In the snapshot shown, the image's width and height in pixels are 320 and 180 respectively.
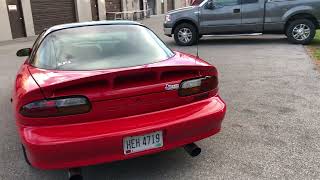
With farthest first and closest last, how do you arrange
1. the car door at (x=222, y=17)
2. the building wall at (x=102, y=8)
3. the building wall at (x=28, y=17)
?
1. the building wall at (x=102, y=8)
2. the building wall at (x=28, y=17)
3. the car door at (x=222, y=17)

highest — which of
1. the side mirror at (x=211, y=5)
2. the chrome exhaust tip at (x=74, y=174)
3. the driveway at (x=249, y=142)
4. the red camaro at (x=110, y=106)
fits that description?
the side mirror at (x=211, y=5)

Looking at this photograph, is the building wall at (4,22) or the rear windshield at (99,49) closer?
the rear windshield at (99,49)

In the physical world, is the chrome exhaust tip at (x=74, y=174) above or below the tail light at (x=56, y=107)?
below

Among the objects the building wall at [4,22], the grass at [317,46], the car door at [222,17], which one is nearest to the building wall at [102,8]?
the building wall at [4,22]

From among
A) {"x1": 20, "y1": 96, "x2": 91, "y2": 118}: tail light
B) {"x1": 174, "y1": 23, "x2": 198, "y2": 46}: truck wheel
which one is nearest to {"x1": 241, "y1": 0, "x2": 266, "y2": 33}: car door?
{"x1": 174, "y1": 23, "x2": 198, "y2": 46}: truck wheel

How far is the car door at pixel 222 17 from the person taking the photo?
11052 mm

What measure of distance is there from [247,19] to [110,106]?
8.99m

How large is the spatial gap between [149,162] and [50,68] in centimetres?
129

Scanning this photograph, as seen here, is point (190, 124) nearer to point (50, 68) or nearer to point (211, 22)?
point (50, 68)

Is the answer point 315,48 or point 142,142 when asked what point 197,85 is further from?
point 315,48

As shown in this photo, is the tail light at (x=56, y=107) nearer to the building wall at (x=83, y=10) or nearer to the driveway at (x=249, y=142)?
the driveway at (x=249, y=142)

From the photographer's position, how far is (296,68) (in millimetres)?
7348

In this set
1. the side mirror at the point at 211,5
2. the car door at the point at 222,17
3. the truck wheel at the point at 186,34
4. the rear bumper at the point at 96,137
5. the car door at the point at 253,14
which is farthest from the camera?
the truck wheel at the point at 186,34

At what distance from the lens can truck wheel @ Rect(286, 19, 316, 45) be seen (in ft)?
34.5
